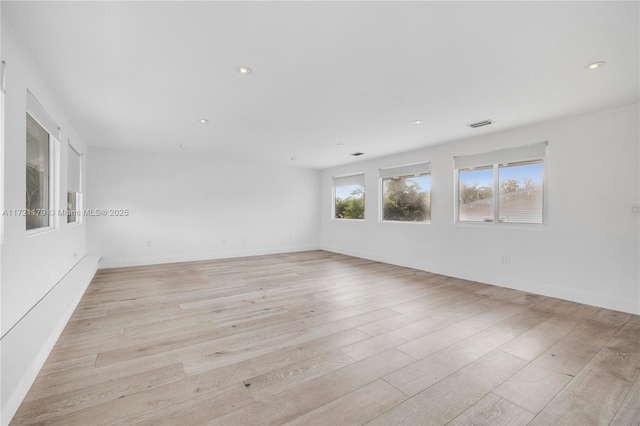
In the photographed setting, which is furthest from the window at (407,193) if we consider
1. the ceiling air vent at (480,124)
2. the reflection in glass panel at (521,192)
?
the ceiling air vent at (480,124)

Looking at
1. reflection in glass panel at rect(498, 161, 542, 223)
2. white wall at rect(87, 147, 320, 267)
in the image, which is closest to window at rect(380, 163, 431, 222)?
reflection in glass panel at rect(498, 161, 542, 223)

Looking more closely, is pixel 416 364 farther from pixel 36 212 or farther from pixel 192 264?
pixel 192 264

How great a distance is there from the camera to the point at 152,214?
20.0ft

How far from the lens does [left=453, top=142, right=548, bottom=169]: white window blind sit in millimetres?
4002

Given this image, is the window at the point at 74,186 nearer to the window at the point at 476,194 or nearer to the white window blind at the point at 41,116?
the white window blind at the point at 41,116

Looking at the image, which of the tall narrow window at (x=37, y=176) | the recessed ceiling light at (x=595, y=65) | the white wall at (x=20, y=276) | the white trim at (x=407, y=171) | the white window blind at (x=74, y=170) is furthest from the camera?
the white trim at (x=407, y=171)

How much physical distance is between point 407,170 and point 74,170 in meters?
5.92

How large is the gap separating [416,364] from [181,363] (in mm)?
1805

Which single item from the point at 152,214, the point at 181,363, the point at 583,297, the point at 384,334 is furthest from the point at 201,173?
the point at 583,297

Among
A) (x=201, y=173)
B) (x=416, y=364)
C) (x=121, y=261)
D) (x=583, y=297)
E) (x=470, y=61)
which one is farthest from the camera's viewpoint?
(x=201, y=173)

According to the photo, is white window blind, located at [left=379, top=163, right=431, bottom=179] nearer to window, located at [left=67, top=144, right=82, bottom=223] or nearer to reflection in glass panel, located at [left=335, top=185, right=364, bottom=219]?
reflection in glass panel, located at [left=335, top=185, right=364, bottom=219]

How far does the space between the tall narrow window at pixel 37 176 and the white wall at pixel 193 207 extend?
2674mm

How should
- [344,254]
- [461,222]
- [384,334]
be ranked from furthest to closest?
[344,254], [461,222], [384,334]

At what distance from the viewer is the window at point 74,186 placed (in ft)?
13.6
